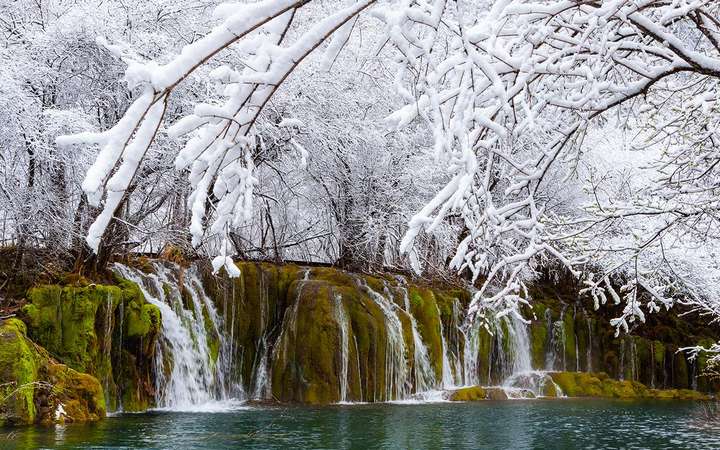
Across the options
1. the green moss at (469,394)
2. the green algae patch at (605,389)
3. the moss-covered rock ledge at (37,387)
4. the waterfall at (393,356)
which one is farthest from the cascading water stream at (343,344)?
the green algae patch at (605,389)

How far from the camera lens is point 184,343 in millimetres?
16156

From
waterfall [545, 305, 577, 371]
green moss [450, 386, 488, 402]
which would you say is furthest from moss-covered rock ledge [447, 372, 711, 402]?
waterfall [545, 305, 577, 371]

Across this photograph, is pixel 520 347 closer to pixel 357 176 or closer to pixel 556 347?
pixel 556 347

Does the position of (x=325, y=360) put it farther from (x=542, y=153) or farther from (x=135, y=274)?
(x=542, y=153)

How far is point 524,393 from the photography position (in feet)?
65.2

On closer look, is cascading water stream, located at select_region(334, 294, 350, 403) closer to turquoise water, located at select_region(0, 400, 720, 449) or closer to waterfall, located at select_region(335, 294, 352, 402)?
waterfall, located at select_region(335, 294, 352, 402)

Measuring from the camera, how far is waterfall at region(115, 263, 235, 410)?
15.5 metres

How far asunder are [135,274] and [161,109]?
48.8ft

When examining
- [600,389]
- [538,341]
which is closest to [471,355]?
[538,341]

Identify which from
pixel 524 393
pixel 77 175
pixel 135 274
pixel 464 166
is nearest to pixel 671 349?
pixel 524 393

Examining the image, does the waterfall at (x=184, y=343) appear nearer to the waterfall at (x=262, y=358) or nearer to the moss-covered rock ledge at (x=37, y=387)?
the waterfall at (x=262, y=358)

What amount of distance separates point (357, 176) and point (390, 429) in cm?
957

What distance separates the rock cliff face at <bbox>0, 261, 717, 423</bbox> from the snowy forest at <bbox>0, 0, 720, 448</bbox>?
0.21 feet

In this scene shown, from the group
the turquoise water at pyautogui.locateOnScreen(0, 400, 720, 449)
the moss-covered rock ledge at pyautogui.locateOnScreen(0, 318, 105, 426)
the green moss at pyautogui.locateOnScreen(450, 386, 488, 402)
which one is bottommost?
the turquoise water at pyautogui.locateOnScreen(0, 400, 720, 449)
